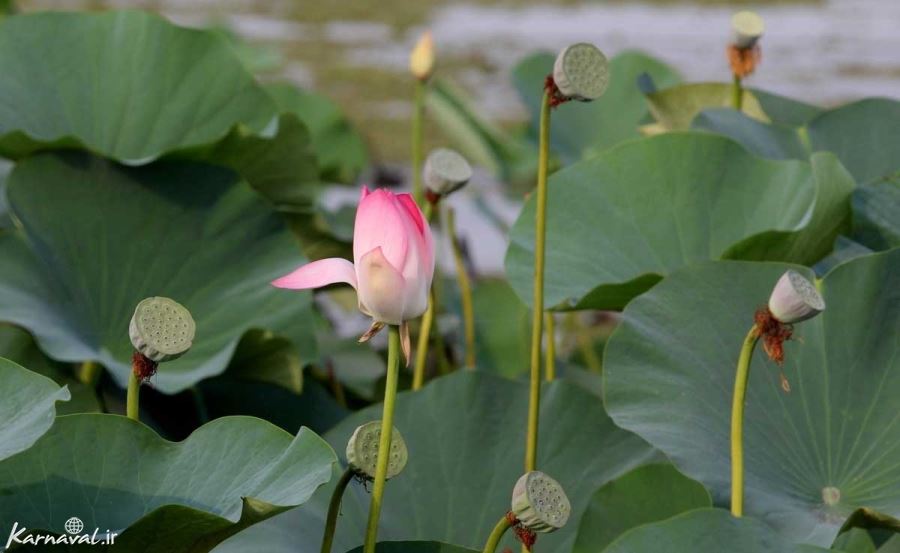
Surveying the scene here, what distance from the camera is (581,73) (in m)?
1.09

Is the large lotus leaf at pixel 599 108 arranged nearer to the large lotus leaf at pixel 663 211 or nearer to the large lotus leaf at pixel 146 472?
the large lotus leaf at pixel 663 211

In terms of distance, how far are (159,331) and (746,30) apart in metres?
0.81

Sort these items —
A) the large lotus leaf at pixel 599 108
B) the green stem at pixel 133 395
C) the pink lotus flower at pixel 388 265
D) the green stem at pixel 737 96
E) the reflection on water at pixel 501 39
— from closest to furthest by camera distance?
the pink lotus flower at pixel 388 265 → the green stem at pixel 133 395 → the green stem at pixel 737 96 → the large lotus leaf at pixel 599 108 → the reflection on water at pixel 501 39

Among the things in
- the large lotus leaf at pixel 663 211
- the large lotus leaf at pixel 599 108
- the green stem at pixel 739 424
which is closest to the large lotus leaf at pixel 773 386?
the green stem at pixel 739 424

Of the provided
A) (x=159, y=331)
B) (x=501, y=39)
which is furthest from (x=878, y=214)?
(x=501, y=39)

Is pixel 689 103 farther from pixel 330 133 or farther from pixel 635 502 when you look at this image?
pixel 330 133

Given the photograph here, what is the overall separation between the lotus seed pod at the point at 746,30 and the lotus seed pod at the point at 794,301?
63 cm

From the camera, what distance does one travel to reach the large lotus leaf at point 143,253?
144 centimetres

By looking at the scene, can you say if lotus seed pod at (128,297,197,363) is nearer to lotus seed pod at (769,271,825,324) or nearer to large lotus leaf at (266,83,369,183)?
lotus seed pod at (769,271,825,324)

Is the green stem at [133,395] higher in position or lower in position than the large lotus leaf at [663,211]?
lower

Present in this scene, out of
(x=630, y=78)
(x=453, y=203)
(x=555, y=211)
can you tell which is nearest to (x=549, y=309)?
(x=555, y=211)

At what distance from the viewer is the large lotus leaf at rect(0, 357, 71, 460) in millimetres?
946

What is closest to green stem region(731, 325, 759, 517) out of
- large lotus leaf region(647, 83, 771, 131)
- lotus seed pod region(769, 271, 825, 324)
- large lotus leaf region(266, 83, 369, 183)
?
lotus seed pod region(769, 271, 825, 324)

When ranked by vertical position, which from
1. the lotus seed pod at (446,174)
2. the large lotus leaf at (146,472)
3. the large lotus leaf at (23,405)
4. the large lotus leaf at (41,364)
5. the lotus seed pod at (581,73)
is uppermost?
the lotus seed pod at (581,73)
